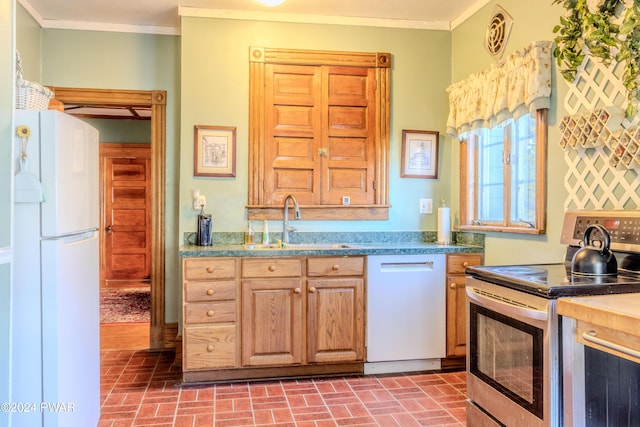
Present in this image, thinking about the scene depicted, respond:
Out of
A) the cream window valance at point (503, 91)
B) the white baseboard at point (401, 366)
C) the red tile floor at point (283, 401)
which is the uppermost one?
the cream window valance at point (503, 91)

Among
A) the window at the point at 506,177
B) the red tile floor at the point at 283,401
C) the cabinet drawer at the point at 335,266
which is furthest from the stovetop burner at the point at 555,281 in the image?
the cabinet drawer at the point at 335,266

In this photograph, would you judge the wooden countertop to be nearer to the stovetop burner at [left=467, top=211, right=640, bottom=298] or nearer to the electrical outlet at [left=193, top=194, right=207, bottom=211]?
the stovetop burner at [left=467, top=211, right=640, bottom=298]

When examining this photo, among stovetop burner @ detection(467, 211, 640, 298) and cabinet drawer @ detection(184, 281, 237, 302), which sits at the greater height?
stovetop burner @ detection(467, 211, 640, 298)

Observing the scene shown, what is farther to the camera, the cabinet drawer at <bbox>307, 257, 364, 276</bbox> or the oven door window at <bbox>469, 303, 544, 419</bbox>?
the cabinet drawer at <bbox>307, 257, 364, 276</bbox>

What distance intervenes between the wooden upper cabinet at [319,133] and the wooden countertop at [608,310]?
204 cm

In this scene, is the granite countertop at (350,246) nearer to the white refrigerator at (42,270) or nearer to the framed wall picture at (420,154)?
the framed wall picture at (420,154)

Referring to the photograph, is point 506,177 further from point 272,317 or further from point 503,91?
point 272,317

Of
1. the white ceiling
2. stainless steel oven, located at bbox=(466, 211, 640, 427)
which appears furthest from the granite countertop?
the white ceiling

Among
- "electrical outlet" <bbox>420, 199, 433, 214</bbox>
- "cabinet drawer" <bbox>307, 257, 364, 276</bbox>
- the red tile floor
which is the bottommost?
the red tile floor

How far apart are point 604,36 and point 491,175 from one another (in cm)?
134

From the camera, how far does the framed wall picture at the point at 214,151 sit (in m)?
3.27

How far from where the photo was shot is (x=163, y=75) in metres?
3.58

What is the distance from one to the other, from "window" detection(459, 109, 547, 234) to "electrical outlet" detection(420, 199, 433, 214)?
26 cm

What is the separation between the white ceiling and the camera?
10.4 ft
